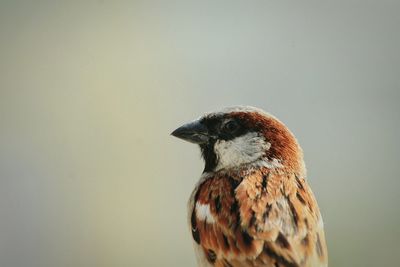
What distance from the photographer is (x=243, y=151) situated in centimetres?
229

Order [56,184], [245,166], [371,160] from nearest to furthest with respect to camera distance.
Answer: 1. [245,166]
2. [56,184]
3. [371,160]

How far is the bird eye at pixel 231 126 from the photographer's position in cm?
231

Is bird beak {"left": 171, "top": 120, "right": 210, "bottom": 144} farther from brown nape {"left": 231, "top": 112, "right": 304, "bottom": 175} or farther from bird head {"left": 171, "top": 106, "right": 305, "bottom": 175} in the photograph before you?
brown nape {"left": 231, "top": 112, "right": 304, "bottom": 175}

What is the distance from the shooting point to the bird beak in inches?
90.8

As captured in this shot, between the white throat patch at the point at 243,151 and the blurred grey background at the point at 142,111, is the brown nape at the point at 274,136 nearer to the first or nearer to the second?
the white throat patch at the point at 243,151

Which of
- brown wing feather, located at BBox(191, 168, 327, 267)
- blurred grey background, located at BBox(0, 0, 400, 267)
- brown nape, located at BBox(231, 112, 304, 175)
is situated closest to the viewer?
brown wing feather, located at BBox(191, 168, 327, 267)

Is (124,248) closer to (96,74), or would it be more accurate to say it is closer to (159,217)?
(159,217)

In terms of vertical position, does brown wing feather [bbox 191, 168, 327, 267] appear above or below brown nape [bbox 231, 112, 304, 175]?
below

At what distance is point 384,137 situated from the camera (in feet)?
12.1

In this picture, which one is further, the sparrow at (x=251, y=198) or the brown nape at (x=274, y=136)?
the brown nape at (x=274, y=136)

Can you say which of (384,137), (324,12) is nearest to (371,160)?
(384,137)

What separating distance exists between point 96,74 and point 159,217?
2.88ft

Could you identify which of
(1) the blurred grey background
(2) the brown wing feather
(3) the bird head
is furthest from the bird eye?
(1) the blurred grey background

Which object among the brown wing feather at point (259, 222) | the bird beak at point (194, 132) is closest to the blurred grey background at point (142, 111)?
the bird beak at point (194, 132)
